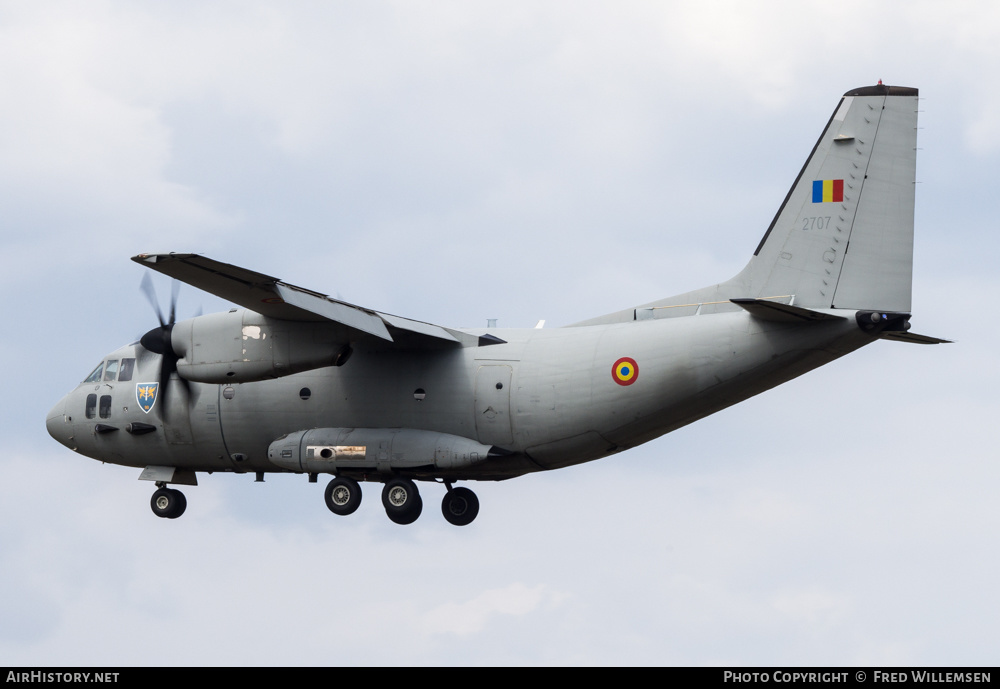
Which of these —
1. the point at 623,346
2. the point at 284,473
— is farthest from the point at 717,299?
the point at 284,473

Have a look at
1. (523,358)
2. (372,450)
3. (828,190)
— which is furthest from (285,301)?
(828,190)

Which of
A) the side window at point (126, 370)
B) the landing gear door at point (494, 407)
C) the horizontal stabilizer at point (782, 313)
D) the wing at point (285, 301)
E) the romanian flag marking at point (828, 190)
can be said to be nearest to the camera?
the horizontal stabilizer at point (782, 313)

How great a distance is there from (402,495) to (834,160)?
32.1 ft

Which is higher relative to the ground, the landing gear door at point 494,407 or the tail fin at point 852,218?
the tail fin at point 852,218

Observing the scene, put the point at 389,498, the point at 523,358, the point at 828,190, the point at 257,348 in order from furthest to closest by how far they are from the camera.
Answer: the point at 389,498 → the point at 523,358 → the point at 257,348 → the point at 828,190

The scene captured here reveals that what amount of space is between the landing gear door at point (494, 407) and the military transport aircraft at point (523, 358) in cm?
3

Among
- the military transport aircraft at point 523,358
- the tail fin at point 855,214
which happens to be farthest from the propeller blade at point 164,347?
the tail fin at point 855,214

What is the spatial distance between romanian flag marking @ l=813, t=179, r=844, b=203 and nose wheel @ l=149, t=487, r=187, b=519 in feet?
45.2

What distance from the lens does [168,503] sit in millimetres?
28156

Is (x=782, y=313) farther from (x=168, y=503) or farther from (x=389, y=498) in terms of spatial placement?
(x=168, y=503)

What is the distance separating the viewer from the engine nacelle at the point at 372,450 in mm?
25141

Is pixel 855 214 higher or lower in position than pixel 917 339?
higher

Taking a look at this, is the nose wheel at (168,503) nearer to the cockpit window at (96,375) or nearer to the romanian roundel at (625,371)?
the cockpit window at (96,375)

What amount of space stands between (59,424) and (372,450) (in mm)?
7440
